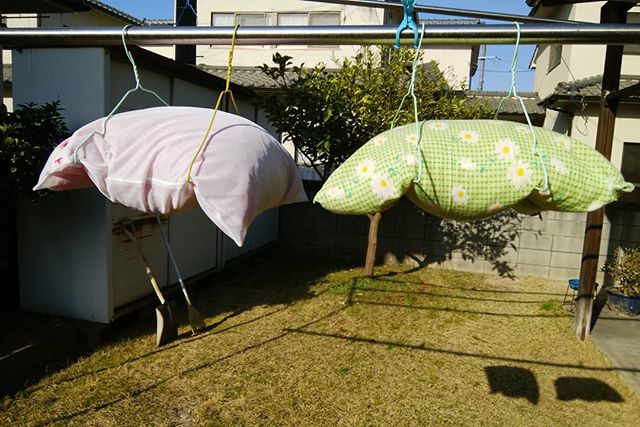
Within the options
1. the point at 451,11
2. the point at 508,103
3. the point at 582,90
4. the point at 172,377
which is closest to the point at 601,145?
the point at 451,11

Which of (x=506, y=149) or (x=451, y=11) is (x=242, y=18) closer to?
(x=451, y=11)

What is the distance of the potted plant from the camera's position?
603cm

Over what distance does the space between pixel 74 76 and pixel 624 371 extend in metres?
5.76

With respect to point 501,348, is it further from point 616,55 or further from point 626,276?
point 616,55

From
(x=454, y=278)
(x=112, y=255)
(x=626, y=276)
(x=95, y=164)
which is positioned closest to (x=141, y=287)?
(x=112, y=255)

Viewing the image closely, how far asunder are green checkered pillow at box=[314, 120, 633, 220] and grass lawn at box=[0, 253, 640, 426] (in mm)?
2372

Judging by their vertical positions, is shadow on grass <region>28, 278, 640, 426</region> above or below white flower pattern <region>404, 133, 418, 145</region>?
below

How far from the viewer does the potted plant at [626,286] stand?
6.03m

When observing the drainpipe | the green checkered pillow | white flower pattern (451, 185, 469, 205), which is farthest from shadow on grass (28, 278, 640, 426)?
the drainpipe

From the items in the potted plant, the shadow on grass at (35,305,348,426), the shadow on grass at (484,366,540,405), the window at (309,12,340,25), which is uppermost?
the window at (309,12,340,25)

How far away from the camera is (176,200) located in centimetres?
180

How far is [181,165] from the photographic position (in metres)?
1.80

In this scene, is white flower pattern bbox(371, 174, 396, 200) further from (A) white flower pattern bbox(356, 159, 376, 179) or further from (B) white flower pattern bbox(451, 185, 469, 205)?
(B) white flower pattern bbox(451, 185, 469, 205)

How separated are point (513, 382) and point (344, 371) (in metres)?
1.49
